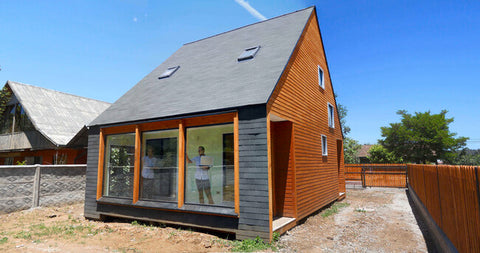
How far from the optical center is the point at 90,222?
8.31 meters

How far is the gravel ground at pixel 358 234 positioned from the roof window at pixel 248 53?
557 centimetres

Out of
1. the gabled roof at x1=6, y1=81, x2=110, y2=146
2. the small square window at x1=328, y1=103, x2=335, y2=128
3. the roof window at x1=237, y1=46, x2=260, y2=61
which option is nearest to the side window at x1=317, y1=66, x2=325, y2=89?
the small square window at x1=328, y1=103, x2=335, y2=128

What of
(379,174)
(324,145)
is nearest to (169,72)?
(324,145)

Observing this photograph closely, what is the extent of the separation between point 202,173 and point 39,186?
770 cm

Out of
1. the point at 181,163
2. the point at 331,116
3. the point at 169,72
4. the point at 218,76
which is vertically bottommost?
the point at 181,163

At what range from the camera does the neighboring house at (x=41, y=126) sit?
585 inches

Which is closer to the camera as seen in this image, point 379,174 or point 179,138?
point 179,138

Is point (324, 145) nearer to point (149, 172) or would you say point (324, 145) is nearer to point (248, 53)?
point (248, 53)

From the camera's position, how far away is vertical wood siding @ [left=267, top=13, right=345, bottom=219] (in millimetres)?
7499

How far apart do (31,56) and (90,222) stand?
6.55 metres

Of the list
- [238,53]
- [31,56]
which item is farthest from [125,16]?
[238,53]

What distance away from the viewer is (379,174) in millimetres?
19266

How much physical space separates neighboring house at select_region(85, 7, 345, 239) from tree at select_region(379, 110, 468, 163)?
103 ft

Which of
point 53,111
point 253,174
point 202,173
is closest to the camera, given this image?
point 253,174
